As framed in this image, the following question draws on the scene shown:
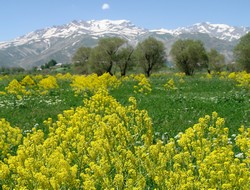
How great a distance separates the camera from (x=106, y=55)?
257ft

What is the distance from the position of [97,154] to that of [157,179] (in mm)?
1295

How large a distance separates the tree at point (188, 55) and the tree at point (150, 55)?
8.88 feet

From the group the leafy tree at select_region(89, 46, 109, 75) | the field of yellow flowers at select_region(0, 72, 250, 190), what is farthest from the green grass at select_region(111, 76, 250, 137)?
the leafy tree at select_region(89, 46, 109, 75)

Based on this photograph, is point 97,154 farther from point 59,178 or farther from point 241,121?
point 241,121

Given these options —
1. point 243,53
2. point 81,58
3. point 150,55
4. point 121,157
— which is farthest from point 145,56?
point 121,157

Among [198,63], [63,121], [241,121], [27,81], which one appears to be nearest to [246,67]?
[198,63]

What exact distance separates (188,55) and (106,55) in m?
15.7

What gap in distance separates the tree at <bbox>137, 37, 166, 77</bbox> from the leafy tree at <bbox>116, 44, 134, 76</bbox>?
2.37m

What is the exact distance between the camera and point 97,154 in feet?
20.0

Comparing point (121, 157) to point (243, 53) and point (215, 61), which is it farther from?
point (215, 61)

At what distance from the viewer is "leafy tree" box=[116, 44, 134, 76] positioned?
77875 millimetres

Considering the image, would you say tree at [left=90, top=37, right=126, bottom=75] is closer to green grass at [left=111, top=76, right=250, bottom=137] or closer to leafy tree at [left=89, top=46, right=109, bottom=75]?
leafy tree at [left=89, top=46, right=109, bottom=75]

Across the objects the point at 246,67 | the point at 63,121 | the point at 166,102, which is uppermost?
the point at 63,121

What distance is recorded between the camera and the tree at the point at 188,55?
75875 millimetres
